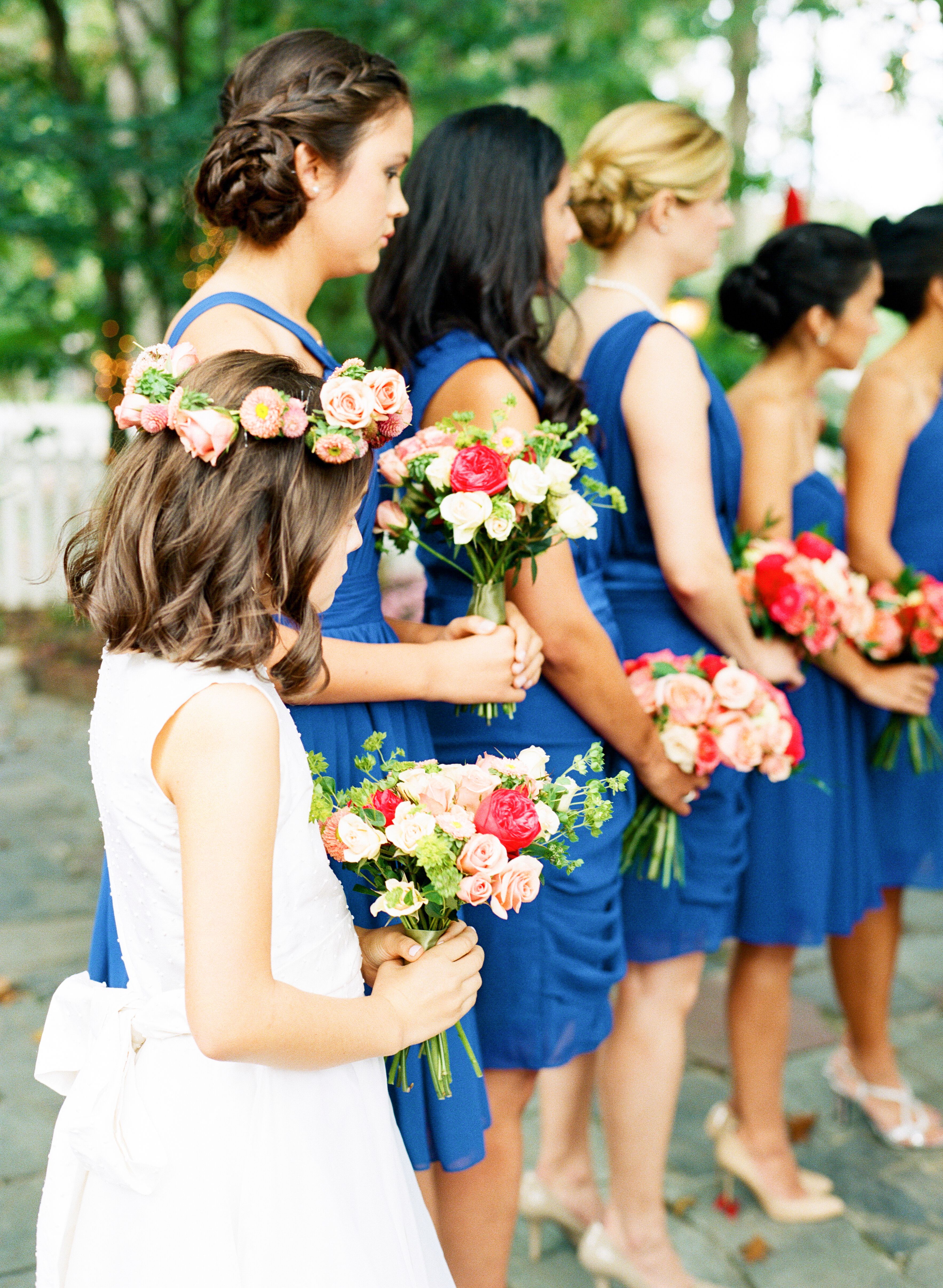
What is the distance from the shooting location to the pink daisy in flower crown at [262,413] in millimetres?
1441

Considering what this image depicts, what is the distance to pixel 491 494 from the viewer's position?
6.39 ft

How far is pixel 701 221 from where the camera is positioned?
9.09ft

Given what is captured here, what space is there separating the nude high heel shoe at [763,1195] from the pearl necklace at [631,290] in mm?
2105

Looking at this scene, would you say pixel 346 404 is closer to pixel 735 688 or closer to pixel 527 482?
pixel 527 482

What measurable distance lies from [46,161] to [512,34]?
97.8 inches

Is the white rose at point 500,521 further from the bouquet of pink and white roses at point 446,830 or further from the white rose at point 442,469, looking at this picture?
the bouquet of pink and white roses at point 446,830

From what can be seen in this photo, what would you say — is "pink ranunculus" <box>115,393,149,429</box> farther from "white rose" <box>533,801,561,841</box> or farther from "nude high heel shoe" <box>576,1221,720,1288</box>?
"nude high heel shoe" <box>576,1221,720,1288</box>

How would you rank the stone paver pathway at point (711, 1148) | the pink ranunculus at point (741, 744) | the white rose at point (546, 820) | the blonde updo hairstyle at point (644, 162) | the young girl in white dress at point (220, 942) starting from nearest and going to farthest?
the young girl in white dress at point (220, 942)
the white rose at point (546, 820)
the pink ranunculus at point (741, 744)
the blonde updo hairstyle at point (644, 162)
the stone paver pathway at point (711, 1148)

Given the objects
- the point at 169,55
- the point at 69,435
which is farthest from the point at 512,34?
the point at 69,435

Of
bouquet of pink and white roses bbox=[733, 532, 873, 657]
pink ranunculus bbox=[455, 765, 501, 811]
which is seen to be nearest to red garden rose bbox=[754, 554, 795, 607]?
bouquet of pink and white roses bbox=[733, 532, 873, 657]

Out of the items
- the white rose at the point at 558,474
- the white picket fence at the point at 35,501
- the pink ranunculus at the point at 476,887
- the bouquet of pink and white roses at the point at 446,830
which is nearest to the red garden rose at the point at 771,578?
the white rose at the point at 558,474

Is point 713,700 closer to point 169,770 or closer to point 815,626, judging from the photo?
point 815,626

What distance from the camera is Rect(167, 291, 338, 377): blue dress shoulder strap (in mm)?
1961

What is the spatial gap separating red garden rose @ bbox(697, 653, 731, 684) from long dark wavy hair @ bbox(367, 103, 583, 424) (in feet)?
2.06
